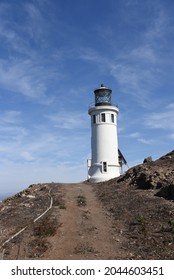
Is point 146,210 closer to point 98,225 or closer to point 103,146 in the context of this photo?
point 98,225

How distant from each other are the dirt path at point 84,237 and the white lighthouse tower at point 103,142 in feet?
79.8

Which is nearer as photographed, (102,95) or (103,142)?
(103,142)

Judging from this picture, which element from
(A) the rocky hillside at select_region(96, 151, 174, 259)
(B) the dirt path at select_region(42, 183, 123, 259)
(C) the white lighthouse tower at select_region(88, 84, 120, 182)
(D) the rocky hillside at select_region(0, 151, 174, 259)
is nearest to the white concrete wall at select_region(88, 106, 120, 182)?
(C) the white lighthouse tower at select_region(88, 84, 120, 182)

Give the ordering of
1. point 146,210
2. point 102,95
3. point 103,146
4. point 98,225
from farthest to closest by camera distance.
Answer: point 102,95 < point 103,146 < point 146,210 < point 98,225

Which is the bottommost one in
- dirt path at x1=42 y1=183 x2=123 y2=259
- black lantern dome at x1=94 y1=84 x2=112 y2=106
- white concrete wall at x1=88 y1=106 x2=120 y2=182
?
dirt path at x1=42 y1=183 x2=123 y2=259

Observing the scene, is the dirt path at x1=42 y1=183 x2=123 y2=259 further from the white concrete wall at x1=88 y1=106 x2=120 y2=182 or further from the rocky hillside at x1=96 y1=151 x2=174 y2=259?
the white concrete wall at x1=88 y1=106 x2=120 y2=182

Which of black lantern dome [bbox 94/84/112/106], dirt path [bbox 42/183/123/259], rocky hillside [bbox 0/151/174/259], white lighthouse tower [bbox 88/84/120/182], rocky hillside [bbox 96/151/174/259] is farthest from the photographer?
black lantern dome [bbox 94/84/112/106]

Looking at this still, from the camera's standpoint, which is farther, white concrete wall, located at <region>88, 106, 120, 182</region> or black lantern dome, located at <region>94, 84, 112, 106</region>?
black lantern dome, located at <region>94, 84, 112, 106</region>

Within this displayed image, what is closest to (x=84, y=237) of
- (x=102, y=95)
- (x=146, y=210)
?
(x=146, y=210)

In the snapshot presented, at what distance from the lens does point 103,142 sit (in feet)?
161

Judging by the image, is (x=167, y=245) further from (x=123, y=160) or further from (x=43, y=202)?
(x=123, y=160)

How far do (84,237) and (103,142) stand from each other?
32737 mm

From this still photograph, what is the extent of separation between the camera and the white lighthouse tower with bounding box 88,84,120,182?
1918 inches

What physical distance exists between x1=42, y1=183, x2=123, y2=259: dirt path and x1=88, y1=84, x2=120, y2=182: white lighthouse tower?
79.8 ft
